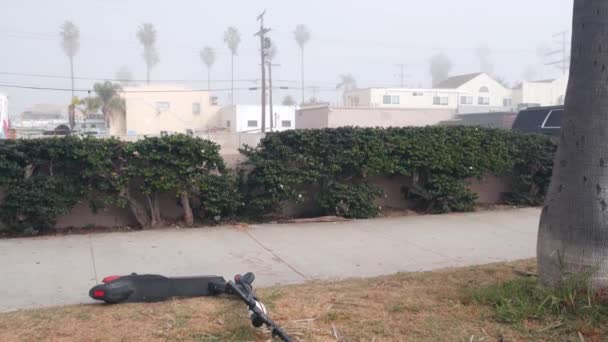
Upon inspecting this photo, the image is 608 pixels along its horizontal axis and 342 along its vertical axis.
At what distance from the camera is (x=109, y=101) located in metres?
64.8

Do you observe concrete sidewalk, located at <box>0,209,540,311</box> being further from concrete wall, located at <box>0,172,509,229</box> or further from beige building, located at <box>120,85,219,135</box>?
beige building, located at <box>120,85,219,135</box>

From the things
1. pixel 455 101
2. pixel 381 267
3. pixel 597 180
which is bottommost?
pixel 381 267

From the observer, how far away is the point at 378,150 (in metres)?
10.9

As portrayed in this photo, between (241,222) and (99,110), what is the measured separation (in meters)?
59.4

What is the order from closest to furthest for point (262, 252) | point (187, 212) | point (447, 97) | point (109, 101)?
point (262, 252), point (187, 212), point (447, 97), point (109, 101)

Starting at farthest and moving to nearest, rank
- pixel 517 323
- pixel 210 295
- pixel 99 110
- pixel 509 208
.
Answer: pixel 99 110 → pixel 509 208 → pixel 210 295 → pixel 517 323

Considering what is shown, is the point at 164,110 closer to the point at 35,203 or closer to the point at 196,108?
the point at 196,108

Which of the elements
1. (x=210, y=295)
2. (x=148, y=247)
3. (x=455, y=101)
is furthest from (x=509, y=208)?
(x=455, y=101)

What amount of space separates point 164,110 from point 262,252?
5397 cm

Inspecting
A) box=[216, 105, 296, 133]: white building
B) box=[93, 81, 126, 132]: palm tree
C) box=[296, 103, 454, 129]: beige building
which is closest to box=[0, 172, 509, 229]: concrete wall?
box=[296, 103, 454, 129]: beige building

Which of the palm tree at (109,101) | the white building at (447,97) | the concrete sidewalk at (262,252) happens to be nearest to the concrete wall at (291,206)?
the concrete sidewalk at (262,252)

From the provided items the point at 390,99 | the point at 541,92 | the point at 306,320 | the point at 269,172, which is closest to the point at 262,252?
the point at 269,172

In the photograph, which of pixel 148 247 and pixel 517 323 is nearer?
pixel 517 323

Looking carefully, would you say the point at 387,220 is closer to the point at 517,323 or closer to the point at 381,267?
the point at 381,267
